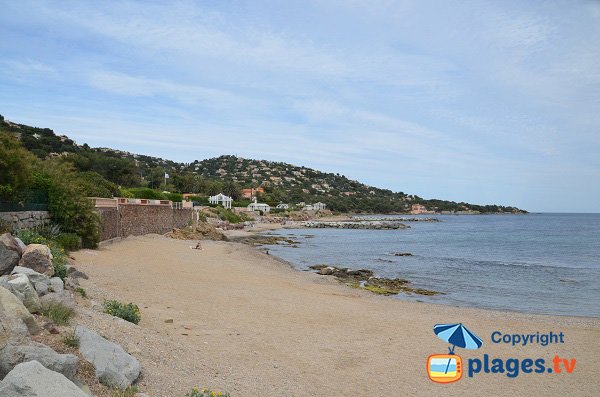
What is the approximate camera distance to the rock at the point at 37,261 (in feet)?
34.5

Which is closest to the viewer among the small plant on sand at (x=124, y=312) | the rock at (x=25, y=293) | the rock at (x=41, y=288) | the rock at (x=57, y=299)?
the rock at (x=25, y=293)

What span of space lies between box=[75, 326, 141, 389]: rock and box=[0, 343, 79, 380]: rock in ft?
2.64

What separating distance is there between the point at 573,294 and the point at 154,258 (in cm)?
2041

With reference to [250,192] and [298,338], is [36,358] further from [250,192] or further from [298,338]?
[250,192]

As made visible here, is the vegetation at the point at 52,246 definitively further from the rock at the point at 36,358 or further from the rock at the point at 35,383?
the rock at the point at 35,383

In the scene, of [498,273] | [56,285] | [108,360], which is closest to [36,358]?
[108,360]

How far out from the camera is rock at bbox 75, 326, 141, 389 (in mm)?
6430

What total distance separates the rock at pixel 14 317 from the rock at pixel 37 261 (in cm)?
409

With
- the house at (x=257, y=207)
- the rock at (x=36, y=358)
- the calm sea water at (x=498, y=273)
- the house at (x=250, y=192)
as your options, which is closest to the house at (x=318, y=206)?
the house at (x=250, y=192)

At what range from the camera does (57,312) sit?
7961 millimetres

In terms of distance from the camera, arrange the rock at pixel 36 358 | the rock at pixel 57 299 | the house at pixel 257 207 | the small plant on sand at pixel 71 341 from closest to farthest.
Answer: the rock at pixel 36 358, the small plant on sand at pixel 71 341, the rock at pixel 57 299, the house at pixel 257 207

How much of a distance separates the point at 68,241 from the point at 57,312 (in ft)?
44.3

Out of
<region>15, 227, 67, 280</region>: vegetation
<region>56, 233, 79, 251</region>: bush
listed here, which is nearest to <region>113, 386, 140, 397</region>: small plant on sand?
<region>15, 227, 67, 280</region>: vegetation

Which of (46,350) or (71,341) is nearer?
(46,350)
